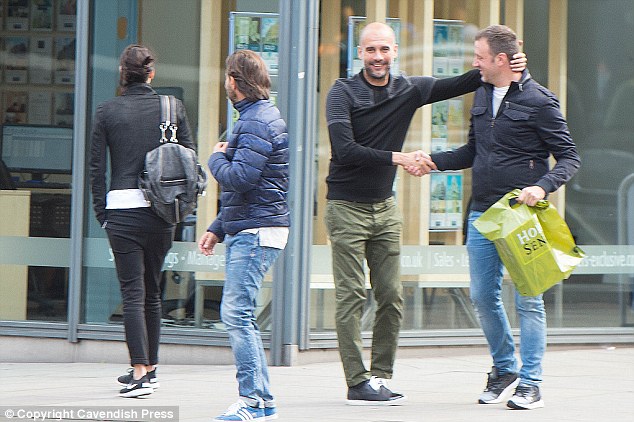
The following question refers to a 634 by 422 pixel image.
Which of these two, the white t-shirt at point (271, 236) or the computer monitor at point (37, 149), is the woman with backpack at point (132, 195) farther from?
the computer monitor at point (37, 149)

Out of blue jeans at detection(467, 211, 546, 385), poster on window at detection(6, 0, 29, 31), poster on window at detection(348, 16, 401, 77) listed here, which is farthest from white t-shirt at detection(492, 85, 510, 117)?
poster on window at detection(6, 0, 29, 31)

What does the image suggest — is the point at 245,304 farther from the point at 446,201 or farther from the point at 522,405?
the point at 446,201

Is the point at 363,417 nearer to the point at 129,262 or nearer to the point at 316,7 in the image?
the point at 129,262

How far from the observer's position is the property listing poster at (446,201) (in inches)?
346

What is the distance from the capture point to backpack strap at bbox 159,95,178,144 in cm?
666

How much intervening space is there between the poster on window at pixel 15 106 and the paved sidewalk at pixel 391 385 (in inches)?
73.7

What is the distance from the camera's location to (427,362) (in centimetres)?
830

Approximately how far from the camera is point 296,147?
7.95m

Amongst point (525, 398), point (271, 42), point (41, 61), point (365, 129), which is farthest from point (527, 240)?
point (41, 61)

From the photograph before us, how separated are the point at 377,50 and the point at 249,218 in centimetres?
119

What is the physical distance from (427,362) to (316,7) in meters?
2.60

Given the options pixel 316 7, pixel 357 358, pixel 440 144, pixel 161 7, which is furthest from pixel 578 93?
pixel 357 358

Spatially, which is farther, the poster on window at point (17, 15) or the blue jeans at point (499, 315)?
the poster on window at point (17, 15)

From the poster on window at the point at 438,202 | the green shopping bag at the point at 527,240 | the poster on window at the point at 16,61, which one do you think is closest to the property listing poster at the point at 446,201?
the poster on window at the point at 438,202
